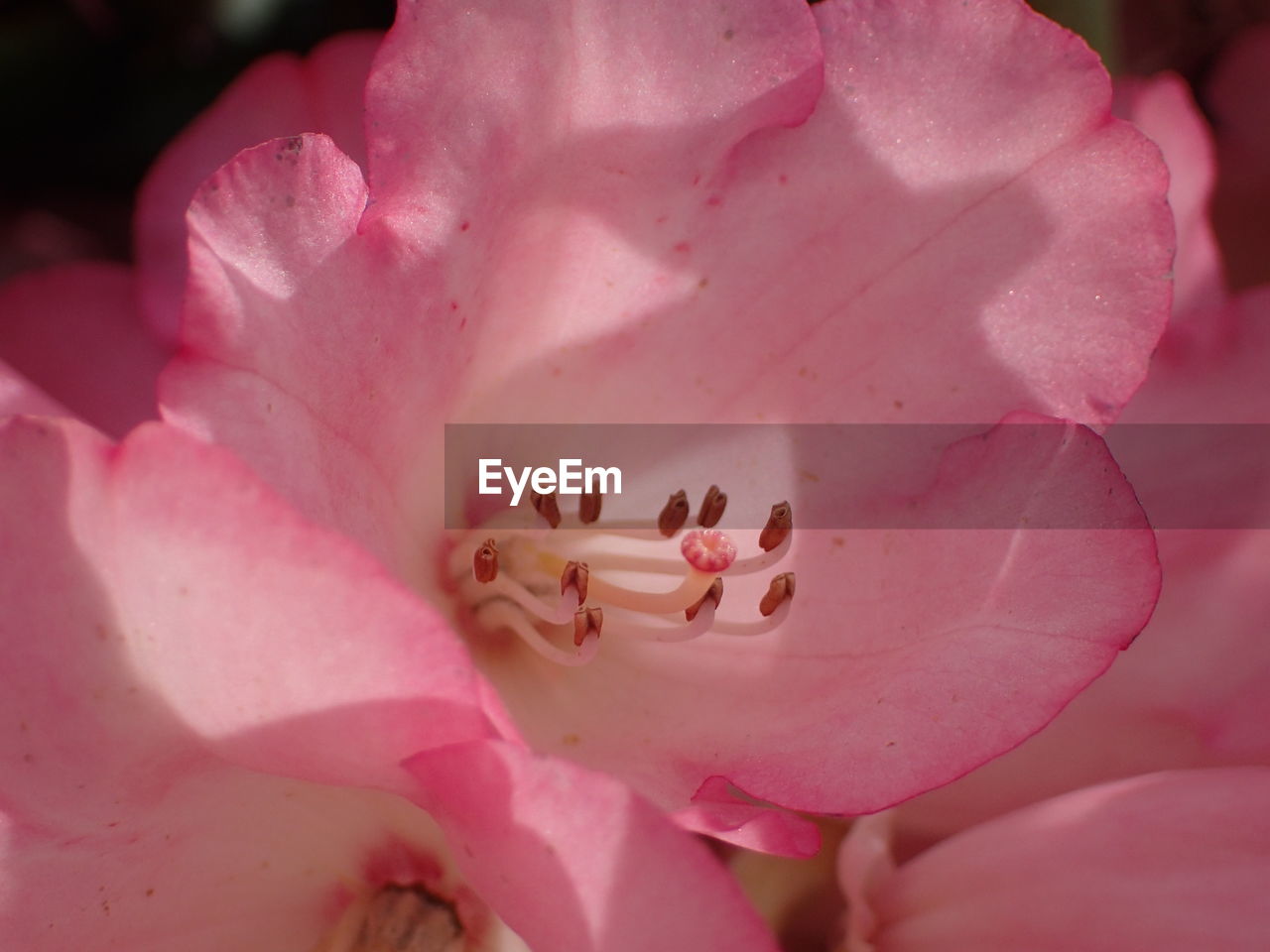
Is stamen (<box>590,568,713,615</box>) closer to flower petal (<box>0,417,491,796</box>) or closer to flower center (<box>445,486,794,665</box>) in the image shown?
flower center (<box>445,486,794,665</box>)

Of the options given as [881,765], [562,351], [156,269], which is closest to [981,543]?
[881,765]

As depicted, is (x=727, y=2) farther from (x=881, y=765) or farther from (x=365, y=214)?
Answer: (x=881, y=765)

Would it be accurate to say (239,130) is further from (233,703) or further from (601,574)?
(233,703)

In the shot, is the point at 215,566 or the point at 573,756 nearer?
the point at 215,566

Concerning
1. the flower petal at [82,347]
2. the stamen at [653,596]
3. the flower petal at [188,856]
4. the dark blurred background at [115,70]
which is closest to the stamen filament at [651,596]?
the stamen at [653,596]

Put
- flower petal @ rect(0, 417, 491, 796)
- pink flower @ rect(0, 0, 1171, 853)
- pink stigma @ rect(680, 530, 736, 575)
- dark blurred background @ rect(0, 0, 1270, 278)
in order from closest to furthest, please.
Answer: flower petal @ rect(0, 417, 491, 796) < pink flower @ rect(0, 0, 1171, 853) < pink stigma @ rect(680, 530, 736, 575) < dark blurred background @ rect(0, 0, 1270, 278)

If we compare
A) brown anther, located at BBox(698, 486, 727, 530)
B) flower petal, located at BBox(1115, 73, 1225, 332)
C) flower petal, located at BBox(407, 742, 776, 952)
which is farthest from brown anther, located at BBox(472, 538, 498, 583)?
flower petal, located at BBox(1115, 73, 1225, 332)

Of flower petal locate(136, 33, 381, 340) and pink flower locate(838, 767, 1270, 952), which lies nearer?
pink flower locate(838, 767, 1270, 952)
